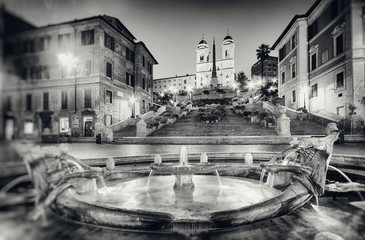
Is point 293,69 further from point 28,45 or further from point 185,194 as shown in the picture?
point 28,45

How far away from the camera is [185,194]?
4.67 m

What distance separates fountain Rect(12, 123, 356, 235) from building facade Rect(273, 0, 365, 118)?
20.1 metres

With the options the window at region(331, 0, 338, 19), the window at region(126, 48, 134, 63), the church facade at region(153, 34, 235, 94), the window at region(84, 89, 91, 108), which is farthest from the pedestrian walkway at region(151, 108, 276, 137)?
the church facade at region(153, 34, 235, 94)

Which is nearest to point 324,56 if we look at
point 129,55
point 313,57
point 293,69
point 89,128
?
point 313,57

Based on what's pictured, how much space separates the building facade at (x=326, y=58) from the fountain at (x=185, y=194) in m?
20.1

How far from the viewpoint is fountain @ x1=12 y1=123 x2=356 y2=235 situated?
2.87 meters

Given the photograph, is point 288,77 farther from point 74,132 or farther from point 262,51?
point 74,132

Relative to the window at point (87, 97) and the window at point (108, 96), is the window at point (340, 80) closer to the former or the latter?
the window at point (108, 96)

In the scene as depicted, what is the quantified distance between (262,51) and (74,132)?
155 feet

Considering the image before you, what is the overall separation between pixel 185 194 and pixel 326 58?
1083 inches

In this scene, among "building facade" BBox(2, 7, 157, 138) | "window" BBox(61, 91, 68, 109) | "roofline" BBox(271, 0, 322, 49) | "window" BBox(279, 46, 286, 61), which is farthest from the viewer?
"window" BBox(279, 46, 286, 61)

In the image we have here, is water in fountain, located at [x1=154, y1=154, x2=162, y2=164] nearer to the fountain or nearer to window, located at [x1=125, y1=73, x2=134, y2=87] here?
the fountain

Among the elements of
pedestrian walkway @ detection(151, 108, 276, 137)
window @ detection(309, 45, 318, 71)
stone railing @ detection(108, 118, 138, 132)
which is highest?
window @ detection(309, 45, 318, 71)

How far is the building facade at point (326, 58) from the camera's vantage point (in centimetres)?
1936
